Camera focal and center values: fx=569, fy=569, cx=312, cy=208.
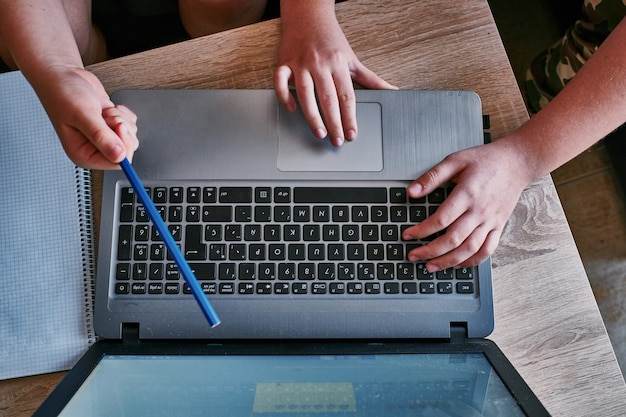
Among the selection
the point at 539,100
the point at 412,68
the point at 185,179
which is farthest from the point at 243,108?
the point at 539,100

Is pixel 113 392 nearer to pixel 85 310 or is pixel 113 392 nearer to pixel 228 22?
pixel 85 310

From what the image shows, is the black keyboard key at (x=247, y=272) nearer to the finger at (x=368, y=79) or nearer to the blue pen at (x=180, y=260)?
the blue pen at (x=180, y=260)

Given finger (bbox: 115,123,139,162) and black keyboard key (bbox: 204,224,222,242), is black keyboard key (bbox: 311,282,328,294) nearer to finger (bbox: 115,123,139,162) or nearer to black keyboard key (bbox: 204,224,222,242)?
black keyboard key (bbox: 204,224,222,242)

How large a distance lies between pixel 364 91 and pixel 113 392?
0.40 metres

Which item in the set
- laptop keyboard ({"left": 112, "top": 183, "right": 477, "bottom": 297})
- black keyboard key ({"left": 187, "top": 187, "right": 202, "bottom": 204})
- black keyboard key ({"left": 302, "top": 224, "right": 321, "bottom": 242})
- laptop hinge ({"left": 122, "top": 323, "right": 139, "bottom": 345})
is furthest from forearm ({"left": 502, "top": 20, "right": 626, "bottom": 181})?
laptop hinge ({"left": 122, "top": 323, "right": 139, "bottom": 345})

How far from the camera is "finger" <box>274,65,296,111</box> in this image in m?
0.60

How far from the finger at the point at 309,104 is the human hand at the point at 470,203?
113 mm

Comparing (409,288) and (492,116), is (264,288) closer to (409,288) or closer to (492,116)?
(409,288)

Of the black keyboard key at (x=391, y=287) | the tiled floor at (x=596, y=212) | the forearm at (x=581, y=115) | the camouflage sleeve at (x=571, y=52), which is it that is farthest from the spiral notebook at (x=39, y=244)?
the tiled floor at (x=596, y=212)

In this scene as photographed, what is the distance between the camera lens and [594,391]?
59 centimetres

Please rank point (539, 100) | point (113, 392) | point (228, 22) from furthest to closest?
point (539, 100), point (228, 22), point (113, 392)

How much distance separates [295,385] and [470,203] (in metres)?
0.26

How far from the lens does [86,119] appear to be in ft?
1.73

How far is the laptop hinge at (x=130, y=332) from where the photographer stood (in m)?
0.58
